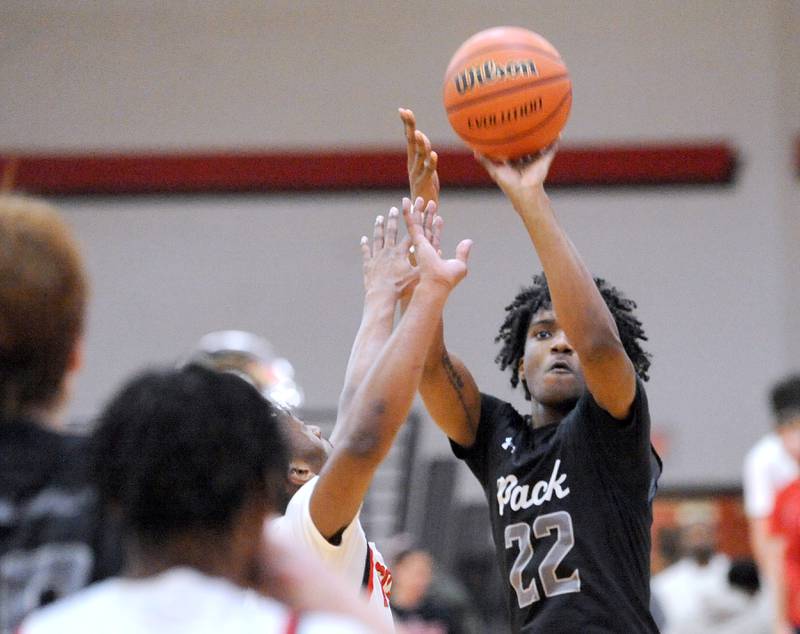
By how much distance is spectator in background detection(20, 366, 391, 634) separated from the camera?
5.77ft

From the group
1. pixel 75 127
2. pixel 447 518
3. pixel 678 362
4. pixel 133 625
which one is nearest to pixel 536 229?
pixel 133 625

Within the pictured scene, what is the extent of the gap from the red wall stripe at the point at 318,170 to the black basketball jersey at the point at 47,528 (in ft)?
37.4

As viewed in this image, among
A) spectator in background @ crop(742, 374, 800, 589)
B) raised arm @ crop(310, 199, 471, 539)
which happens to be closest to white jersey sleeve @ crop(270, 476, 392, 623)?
raised arm @ crop(310, 199, 471, 539)

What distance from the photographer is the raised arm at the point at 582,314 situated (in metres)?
3.29

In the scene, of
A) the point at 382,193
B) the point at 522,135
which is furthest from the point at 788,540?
the point at 382,193

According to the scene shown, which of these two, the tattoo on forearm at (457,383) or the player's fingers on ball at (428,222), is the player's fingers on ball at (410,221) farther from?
the tattoo on forearm at (457,383)

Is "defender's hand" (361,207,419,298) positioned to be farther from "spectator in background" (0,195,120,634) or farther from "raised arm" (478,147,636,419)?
"spectator in background" (0,195,120,634)

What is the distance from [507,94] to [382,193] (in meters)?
9.98

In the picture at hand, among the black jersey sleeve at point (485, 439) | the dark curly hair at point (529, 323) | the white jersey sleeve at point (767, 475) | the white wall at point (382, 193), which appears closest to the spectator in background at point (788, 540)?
the white jersey sleeve at point (767, 475)

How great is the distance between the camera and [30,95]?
14.1 meters

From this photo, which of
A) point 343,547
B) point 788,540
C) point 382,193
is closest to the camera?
A: point 343,547

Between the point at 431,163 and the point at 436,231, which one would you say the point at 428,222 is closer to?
the point at 436,231

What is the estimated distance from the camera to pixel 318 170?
1373 cm

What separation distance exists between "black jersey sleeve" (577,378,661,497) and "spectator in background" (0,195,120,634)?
1693 mm
